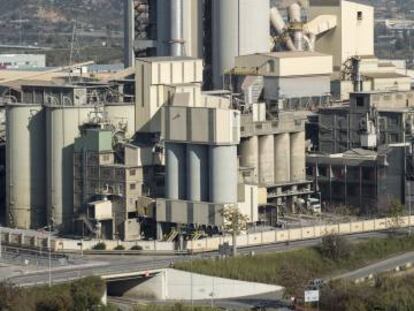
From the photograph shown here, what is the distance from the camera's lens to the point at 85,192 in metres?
37.7

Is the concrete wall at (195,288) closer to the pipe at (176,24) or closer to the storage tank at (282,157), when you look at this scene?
the storage tank at (282,157)

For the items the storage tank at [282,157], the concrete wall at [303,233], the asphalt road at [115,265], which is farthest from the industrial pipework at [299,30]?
the asphalt road at [115,265]

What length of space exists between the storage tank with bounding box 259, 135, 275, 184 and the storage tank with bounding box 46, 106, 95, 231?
3.58 m

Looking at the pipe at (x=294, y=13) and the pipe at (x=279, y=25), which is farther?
the pipe at (x=294, y=13)

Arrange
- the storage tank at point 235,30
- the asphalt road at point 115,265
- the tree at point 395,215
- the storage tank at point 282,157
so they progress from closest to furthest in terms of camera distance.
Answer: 1. the asphalt road at point 115,265
2. the tree at point 395,215
3. the storage tank at point 282,157
4. the storage tank at point 235,30

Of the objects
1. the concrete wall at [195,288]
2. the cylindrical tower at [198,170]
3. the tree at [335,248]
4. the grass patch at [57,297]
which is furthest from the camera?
the cylindrical tower at [198,170]

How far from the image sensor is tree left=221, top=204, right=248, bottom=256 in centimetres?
3516

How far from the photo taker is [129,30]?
156 ft

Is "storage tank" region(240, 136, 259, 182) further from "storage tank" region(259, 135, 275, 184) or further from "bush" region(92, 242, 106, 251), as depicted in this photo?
"bush" region(92, 242, 106, 251)

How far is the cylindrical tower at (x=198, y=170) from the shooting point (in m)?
36.3

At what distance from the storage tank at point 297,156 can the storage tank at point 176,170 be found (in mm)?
3865

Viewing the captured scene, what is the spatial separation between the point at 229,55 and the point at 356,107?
4.74 metres

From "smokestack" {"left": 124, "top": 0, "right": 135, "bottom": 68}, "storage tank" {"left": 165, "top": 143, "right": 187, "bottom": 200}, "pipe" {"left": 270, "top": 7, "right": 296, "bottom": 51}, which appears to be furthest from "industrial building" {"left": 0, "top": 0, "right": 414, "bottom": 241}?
"smokestack" {"left": 124, "top": 0, "right": 135, "bottom": 68}

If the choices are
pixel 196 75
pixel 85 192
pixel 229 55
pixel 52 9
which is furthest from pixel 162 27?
pixel 52 9
